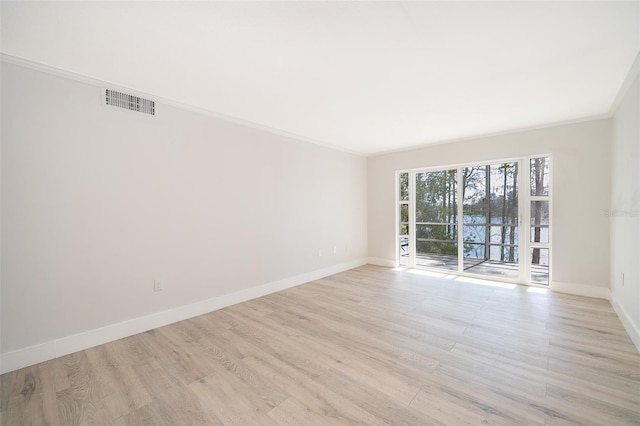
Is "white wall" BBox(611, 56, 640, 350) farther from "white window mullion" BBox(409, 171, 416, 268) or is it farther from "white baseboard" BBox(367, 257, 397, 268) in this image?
"white baseboard" BBox(367, 257, 397, 268)

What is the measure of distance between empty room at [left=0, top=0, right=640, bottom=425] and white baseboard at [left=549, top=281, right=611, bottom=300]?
0.03 metres

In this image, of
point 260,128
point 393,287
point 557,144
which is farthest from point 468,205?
point 260,128

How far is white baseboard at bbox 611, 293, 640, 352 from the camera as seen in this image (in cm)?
240

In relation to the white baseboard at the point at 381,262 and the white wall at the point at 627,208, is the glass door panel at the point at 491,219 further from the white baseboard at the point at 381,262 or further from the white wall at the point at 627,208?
the white baseboard at the point at 381,262

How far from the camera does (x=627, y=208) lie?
113 inches

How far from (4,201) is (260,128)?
2.73 metres

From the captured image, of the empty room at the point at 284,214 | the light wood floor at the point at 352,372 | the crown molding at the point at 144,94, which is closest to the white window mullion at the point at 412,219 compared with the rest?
the empty room at the point at 284,214

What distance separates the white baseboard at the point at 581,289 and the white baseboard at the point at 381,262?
261 centimetres

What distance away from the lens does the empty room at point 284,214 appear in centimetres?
176

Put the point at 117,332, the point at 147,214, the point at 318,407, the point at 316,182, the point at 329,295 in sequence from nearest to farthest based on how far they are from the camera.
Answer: the point at 318,407
the point at 117,332
the point at 147,214
the point at 329,295
the point at 316,182

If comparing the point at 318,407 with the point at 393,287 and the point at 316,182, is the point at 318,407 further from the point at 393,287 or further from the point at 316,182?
the point at 316,182

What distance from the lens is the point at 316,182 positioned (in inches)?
195

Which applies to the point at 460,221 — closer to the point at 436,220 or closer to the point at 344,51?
the point at 436,220

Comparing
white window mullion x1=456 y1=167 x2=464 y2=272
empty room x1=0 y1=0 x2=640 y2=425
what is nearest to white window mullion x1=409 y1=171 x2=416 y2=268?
white window mullion x1=456 y1=167 x2=464 y2=272
